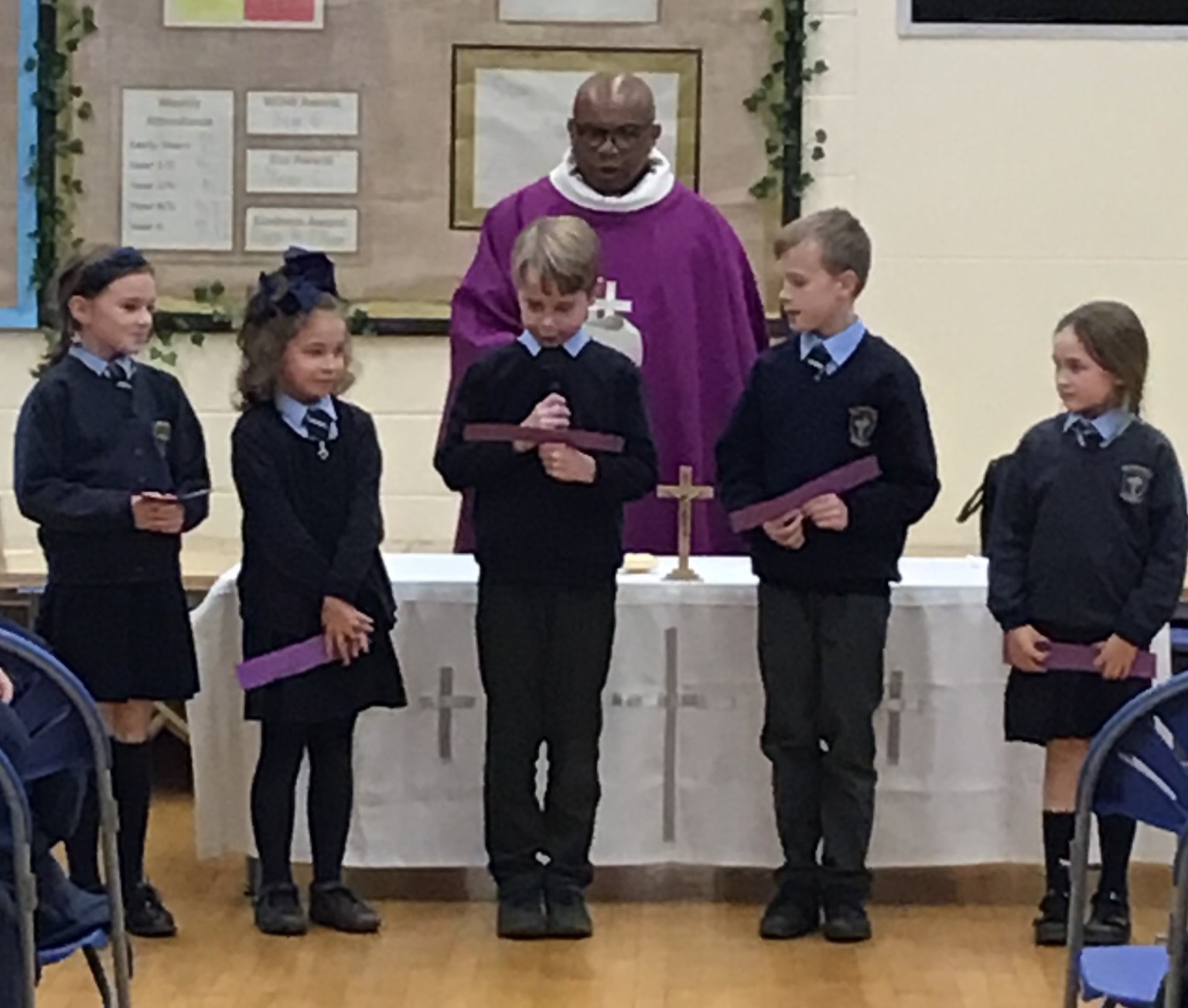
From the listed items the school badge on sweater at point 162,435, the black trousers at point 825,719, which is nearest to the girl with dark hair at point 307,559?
the school badge on sweater at point 162,435

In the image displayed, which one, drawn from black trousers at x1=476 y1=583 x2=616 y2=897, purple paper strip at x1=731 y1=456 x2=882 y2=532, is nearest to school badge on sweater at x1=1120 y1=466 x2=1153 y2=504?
purple paper strip at x1=731 y1=456 x2=882 y2=532

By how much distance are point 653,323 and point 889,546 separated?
116cm

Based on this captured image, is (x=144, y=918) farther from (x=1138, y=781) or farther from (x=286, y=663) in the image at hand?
(x=1138, y=781)

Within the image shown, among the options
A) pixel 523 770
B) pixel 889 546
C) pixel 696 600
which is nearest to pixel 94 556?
pixel 523 770

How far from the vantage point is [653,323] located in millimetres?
5051

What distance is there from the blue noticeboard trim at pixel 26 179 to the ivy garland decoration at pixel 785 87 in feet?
6.71

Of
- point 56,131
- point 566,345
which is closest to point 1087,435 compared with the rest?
point 566,345

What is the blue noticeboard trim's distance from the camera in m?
6.14

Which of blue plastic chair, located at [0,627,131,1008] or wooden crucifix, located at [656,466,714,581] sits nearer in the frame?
blue plastic chair, located at [0,627,131,1008]

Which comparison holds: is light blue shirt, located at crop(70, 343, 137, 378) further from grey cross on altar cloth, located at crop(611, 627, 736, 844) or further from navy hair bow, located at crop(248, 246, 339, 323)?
grey cross on altar cloth, located at crop(611, 627, 736, 844)

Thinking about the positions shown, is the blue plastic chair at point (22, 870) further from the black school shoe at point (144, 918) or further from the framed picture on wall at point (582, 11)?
the framed picture on wall at point (582, 11)

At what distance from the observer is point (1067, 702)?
4.01 metres

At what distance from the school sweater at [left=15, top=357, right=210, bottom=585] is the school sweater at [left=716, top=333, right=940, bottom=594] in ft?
3.64

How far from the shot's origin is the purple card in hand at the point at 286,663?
4.01 m
